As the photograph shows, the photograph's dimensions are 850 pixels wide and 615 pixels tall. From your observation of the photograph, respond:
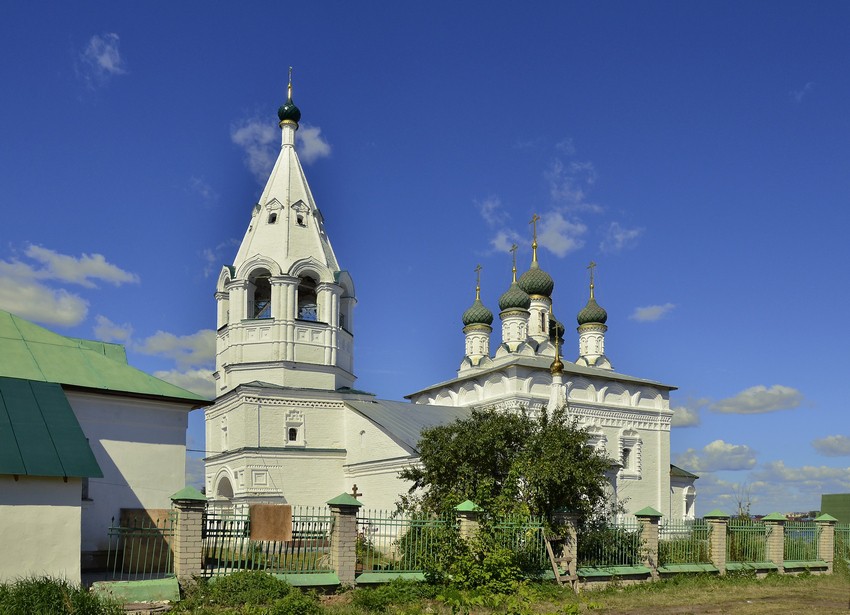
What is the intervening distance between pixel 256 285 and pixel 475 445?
976 centimetres

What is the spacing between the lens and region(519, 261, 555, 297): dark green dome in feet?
104

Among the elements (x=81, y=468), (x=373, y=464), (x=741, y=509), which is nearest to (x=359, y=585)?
(x=81, y=468)

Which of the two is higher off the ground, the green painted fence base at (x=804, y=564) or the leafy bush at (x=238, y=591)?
the leafy bush at (x=238, y=591)

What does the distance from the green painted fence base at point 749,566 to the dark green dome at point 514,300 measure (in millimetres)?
15054

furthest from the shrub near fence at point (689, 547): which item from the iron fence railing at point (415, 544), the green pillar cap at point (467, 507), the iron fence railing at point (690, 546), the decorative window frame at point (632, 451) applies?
the decorative window frame at point (632, 451)

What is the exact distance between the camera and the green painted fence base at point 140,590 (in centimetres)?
945

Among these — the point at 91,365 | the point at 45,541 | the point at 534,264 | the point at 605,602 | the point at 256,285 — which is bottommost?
the point at 605,602

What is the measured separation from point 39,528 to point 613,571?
8.73 meters

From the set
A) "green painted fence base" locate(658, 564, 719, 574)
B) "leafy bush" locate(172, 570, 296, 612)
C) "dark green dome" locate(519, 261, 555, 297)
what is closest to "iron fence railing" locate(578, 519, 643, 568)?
"green painted fence base" locate(658, 564, 719, 574)

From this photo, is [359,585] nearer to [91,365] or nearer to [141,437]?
[141,437]

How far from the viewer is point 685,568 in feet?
49.2

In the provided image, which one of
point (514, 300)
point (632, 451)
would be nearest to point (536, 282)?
point (514, 300)

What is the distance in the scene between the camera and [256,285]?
23.2m

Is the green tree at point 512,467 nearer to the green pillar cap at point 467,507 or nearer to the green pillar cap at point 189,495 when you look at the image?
the green pillar cap at point 467,507
